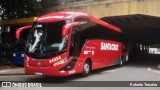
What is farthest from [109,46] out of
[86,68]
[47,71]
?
[47,71]

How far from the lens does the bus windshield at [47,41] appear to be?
42.3ft

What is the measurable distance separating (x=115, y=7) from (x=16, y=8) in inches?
311

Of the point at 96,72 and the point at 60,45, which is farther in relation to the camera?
the point at 96,72

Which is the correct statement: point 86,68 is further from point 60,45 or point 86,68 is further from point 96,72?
point 60,45

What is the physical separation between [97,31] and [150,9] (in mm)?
7103

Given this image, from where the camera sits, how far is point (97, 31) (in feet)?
55.1

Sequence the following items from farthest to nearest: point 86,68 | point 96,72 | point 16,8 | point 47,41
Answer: point 16,8
point 96,72
point 86,68
point 47,41

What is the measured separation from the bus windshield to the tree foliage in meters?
11.3

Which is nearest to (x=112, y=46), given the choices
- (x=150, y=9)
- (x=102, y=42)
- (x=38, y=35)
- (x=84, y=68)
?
(x=102, y=42)

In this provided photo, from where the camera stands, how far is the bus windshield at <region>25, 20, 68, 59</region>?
1288 cm

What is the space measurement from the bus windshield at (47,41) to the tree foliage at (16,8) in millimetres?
11306

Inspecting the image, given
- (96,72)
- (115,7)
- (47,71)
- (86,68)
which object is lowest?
(96,72)

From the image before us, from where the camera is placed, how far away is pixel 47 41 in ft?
42.8

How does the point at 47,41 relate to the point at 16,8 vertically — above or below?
below
